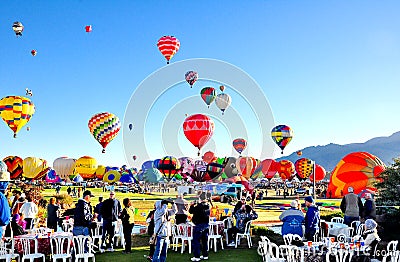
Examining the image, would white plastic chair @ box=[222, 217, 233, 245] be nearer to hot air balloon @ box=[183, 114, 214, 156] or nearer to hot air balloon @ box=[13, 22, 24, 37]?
hot air balloon @ box=[183, 114, 214, 156]

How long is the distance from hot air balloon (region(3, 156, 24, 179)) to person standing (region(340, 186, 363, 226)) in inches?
1629

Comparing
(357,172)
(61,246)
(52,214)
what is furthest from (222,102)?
(61,246)

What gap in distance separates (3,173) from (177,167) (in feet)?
115

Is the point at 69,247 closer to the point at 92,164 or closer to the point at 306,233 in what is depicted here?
the point at 306,233

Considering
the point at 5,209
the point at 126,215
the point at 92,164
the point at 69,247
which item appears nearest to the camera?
the point at 5,209

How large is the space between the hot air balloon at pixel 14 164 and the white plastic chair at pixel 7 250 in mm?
40007

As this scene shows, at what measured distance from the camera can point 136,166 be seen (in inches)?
3509

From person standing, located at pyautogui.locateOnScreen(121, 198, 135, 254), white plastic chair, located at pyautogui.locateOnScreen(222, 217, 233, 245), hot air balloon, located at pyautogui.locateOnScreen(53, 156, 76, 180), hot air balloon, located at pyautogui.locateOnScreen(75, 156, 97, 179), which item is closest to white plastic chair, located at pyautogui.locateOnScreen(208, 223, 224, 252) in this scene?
white plastic chair, located at pyautogui.locateOnScreen(222, 217, 233, 245)

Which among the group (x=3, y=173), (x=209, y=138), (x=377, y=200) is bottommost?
(x=377, y=200)

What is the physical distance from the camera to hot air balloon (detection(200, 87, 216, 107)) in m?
34.6

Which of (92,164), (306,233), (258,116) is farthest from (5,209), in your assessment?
(92,164)

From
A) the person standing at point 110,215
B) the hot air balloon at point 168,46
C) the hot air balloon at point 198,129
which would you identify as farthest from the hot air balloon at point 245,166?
the person standing at point 110,215

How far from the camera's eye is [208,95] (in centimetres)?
3459

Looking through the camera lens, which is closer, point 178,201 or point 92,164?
point 178,201
